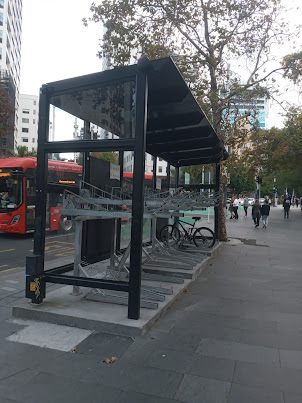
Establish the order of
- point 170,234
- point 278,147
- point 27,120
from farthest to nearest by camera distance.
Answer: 1. point 27,120
2. point 278,147
3. point 170,234

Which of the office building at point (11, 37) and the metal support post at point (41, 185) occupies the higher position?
the office building at point (11, 37)

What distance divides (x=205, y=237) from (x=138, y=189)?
6.22 m

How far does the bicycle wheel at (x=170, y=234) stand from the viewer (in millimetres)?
9406

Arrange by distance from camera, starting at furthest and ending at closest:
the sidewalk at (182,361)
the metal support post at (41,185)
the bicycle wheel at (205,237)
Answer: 1. the bicycle wheel at (205,237)
2. the metal support post at (41,185)
3. the sidewalk at (182,361)

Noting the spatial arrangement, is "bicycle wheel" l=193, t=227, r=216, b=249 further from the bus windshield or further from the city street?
the bus windshield

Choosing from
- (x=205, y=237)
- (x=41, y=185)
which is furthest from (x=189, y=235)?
(x=41, y=185)

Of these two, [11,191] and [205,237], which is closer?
[205,237]

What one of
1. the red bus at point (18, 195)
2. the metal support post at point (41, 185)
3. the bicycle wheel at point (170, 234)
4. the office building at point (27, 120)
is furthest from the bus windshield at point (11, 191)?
the office building at point (27, 120)

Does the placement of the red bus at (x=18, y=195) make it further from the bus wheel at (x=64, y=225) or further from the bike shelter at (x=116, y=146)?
the bike shelter at (x=116, y=146)

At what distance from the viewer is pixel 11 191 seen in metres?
13.2

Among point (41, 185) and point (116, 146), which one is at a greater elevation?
point (116, 146)

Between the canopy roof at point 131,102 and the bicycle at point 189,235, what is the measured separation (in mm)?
2874

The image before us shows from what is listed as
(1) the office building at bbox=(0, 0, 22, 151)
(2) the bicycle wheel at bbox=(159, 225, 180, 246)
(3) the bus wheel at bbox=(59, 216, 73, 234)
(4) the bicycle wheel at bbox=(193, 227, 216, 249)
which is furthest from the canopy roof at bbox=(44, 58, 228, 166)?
(1) the office building at bbox=(0, 0, 22, 151)

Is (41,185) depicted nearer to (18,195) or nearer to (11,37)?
(18,195)
